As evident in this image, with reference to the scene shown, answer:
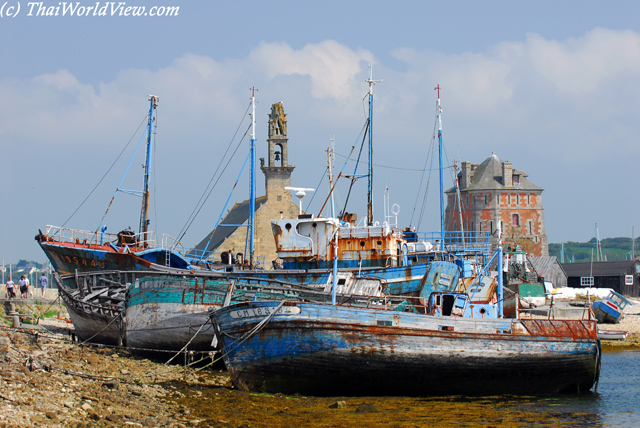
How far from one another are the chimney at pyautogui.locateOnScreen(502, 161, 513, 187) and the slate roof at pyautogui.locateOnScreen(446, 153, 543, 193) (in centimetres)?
43

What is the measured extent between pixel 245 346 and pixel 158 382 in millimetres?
2294

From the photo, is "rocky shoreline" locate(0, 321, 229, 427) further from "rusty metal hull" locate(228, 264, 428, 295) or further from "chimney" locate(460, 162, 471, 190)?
"chimney" locate(460, 162, 471, 190)

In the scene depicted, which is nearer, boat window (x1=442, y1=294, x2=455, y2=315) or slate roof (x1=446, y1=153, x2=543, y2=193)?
boat window (x1=442, y1=294, x2=455, y2=315)

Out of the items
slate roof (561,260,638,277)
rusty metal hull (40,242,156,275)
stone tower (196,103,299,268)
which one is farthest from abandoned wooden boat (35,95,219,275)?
slate roof (561,260,638,277)

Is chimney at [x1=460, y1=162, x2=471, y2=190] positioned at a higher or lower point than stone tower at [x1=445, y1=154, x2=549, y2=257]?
higher

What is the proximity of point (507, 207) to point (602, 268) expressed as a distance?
18.0 m

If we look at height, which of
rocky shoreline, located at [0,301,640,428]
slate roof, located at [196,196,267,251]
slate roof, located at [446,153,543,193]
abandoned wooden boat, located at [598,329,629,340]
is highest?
slate roof, located at [446,153,543,193]

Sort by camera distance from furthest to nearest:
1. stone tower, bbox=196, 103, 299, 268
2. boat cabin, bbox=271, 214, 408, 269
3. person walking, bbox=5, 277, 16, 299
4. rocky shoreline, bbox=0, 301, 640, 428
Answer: stone tower, bbox=196, 103, 299, 268, person walking, bbox=5, 277, 16, 299, boat cabin, bbox=271, 214, 408, 269, rocky shoreline, bbox=0, 301, 640, 428

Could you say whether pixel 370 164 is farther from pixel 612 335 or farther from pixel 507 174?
pixel 507 174

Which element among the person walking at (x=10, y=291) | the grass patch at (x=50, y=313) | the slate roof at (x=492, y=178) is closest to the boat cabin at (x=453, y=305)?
the grass patch at (x=50, y=313)

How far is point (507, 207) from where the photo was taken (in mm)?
81500

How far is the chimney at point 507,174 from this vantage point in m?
81.8

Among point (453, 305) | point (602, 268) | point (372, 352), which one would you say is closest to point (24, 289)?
point (453, 305)

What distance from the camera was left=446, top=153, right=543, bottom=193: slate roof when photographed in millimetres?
81750
